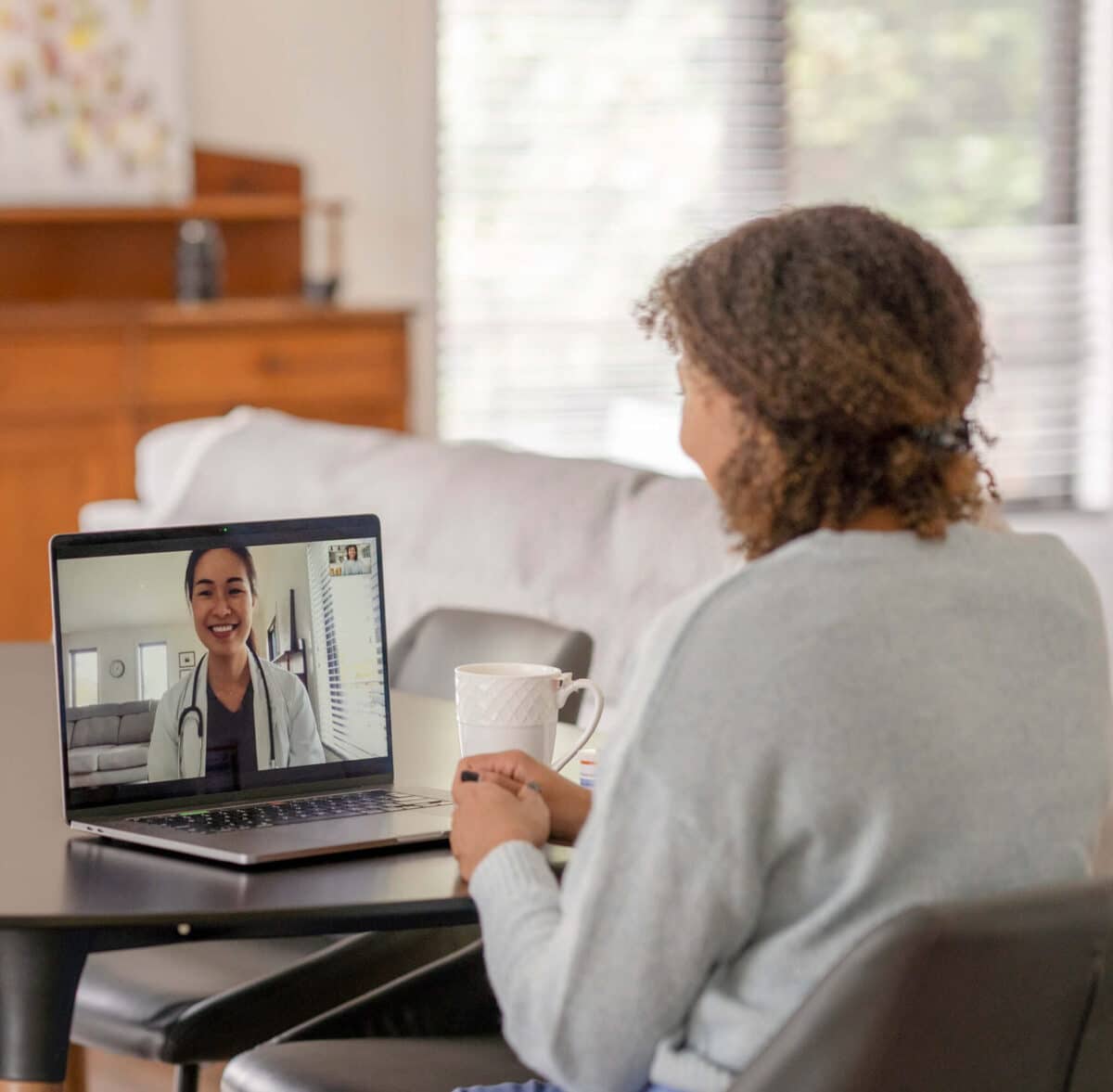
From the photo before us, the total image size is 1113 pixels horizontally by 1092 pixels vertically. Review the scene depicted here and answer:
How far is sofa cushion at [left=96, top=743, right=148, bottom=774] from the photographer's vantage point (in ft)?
4.68

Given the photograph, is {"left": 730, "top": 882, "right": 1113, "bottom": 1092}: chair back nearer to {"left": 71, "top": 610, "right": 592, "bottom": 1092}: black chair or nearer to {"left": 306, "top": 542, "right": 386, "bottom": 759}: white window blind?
{"left": 306, "top": 542, "right": 386, "bottom": 759}: white window blind

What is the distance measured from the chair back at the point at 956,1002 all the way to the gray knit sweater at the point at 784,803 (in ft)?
0.18

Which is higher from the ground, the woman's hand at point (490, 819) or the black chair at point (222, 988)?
the woman's hand at point (490, 819)

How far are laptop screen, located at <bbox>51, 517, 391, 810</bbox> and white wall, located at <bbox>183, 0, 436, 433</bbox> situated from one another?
13.1ft

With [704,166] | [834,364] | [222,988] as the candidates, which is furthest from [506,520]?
[704,166]

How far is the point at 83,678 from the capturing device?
4.65ft

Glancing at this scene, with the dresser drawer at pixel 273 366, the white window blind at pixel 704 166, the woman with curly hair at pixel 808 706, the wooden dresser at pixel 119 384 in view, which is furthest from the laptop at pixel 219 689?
the white window blind at pixel 704 166

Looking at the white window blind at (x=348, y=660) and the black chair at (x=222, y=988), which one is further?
the black chair at (x=222, y=988)

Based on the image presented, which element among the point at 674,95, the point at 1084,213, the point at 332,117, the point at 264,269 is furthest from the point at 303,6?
the point at 1084,213

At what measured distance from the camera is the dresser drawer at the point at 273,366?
4629 millimetres

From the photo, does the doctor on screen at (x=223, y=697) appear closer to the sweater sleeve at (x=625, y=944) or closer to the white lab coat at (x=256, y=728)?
the white lab coat at (x=256, y=728)

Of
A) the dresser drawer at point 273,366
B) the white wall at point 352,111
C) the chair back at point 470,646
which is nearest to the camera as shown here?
the chair back at point 470,646

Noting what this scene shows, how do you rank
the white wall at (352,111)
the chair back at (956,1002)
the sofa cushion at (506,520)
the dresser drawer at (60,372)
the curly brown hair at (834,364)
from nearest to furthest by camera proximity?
the chair back at (956,1002) → the curly brown hair at (834,364) → the sofa cushion at (506,520) → the dresser drawer at (60,372) → the white wall at (352,111)

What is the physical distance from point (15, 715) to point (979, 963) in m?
1.11
